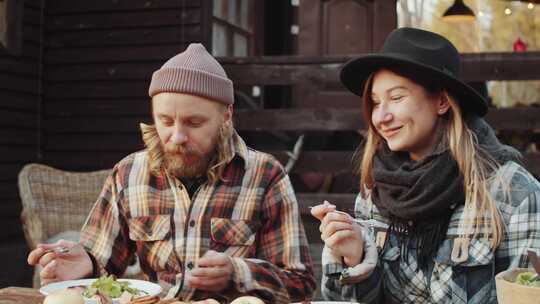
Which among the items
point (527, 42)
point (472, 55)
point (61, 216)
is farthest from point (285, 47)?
point (527, 42)

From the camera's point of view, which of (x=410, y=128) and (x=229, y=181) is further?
(x=229, y=181)

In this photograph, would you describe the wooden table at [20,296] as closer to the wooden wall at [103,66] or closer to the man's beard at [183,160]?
the man's beard at [183,160]

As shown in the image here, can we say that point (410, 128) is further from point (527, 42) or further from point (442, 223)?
point (527, 42)

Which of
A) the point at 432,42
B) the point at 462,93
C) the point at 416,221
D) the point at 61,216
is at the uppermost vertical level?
the point at 432,42

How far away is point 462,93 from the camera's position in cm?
236

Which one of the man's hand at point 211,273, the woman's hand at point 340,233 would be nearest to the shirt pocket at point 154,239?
the man's hand at point 211,273

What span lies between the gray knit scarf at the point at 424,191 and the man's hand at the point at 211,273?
58 cm

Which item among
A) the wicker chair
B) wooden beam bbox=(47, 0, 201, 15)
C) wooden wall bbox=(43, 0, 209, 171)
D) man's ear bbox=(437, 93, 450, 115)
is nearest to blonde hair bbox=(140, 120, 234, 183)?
man's ear bbox=(437, 93, 450, 115)

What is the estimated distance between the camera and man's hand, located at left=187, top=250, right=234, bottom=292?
7.11 feet

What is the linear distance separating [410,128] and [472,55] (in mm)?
3517

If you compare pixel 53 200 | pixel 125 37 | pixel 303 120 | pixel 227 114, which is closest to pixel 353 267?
pixel 227 114

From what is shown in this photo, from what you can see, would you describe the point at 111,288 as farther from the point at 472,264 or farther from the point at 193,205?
the point at 472,264

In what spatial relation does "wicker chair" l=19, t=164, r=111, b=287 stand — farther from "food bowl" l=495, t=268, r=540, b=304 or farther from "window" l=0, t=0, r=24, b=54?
"food bowl" l=495, t=268, r=540, b=304

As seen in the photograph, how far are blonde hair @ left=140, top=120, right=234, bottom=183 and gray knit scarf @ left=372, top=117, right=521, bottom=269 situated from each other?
1.76 feet
